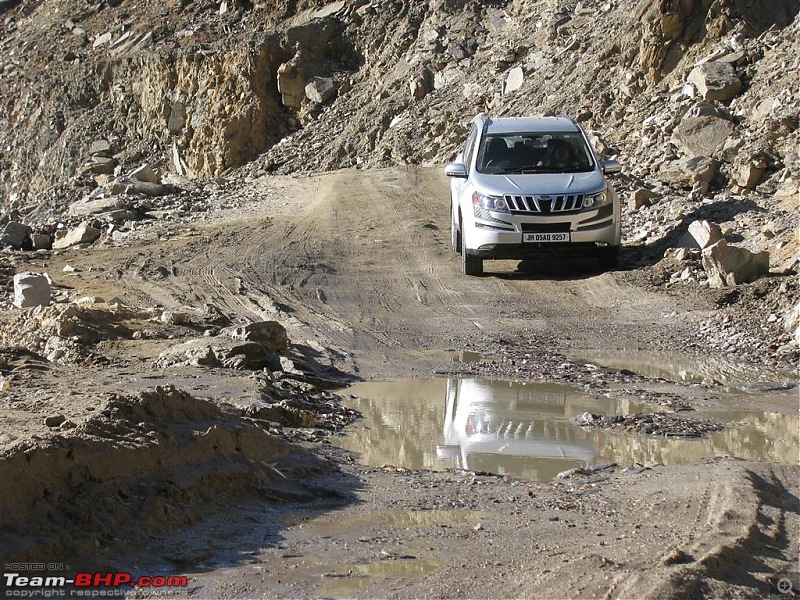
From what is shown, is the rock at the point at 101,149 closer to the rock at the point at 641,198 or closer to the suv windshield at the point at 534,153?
the rock at the point at 641,198

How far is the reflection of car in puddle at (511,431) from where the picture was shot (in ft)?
21.3

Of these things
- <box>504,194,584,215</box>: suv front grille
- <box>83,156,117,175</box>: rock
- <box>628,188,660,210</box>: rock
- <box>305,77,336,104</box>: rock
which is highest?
<box>305,77,336,104</box>: rock

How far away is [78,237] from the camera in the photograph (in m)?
18.4

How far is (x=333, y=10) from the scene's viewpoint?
3494 cm

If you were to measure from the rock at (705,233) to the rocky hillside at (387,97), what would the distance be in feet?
0.27

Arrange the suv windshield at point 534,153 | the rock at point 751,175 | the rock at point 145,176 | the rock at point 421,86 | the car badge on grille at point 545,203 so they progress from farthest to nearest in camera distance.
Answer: the rock at point 421,86, the rock at point 145,176, the rock at point 751,175, the suv windshield at point 534,153, the car badge on grille at point 545,203

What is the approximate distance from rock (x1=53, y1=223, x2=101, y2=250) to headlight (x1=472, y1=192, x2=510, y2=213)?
26.3ft

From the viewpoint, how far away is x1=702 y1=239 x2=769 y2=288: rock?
1169cm

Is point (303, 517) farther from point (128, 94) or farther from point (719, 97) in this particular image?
point (128, 94)

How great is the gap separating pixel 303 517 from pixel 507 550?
1053mm

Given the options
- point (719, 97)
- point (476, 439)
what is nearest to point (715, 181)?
point (719, 97)

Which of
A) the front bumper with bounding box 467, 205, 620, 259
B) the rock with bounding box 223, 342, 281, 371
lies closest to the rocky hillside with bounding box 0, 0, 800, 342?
the front bumper with bounding box 467, 205, 620, 259

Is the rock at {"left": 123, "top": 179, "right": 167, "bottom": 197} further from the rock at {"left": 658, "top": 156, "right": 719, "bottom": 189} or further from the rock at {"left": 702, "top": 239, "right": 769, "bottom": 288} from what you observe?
the rock at {"left": 702, "top": 239, "right": 769, "bottom": 288}

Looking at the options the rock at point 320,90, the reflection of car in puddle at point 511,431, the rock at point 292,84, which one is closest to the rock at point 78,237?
the reflection of car in puddle at point 511,431
